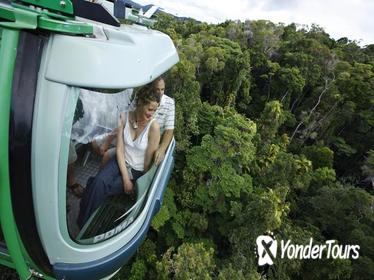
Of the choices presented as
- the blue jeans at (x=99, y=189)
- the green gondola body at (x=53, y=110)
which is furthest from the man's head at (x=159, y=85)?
the blue jeans at (x=99, y=189)

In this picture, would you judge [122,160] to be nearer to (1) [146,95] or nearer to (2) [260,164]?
(1) [146,95]

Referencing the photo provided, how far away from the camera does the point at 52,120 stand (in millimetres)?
1659

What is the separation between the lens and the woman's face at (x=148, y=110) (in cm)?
231

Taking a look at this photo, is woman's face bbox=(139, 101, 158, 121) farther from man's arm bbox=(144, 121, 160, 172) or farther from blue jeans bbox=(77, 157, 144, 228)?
blue jeans bbox=(77, 157, 144, 228)

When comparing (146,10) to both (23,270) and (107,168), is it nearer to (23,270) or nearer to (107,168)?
(107,168)

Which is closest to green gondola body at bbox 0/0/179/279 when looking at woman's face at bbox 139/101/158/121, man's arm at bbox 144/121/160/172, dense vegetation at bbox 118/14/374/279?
woman's face at bbox 139/101/158/121

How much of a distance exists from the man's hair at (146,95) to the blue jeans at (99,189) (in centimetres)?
41

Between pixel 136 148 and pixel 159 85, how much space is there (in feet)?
1.55

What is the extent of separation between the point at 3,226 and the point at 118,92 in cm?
95

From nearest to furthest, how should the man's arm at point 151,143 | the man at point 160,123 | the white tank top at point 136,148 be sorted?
the man at point 160,123
the white tank top at point 136,148
the man's arm at point 151,143

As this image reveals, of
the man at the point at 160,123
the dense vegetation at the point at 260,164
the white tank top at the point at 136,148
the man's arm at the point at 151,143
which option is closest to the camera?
the man at the point at 160,123

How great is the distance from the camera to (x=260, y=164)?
12.8 metres

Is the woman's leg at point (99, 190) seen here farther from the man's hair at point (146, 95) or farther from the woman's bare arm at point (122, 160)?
the man's hair at point (146, 95)

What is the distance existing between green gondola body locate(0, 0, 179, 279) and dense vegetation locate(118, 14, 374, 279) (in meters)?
1.03
